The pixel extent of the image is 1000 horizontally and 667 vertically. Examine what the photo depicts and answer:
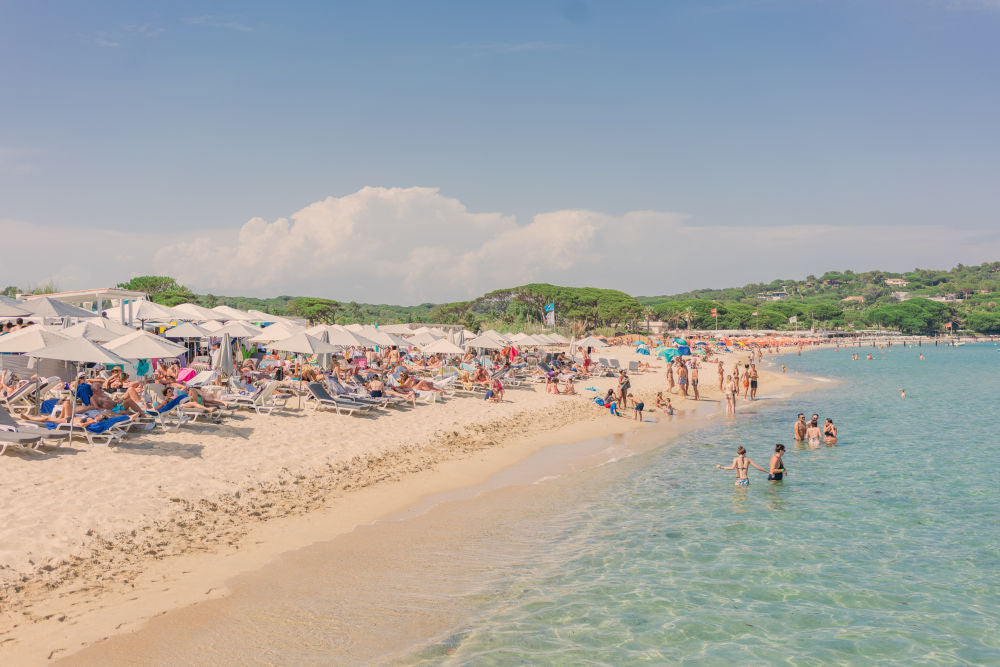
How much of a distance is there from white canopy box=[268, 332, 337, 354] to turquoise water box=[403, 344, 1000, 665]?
7.85 metres

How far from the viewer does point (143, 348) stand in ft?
39.4

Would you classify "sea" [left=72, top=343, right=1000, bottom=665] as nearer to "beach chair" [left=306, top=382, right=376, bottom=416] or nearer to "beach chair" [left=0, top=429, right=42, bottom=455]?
"beach chair" [left=0, top=429, right=42, bottom=455]

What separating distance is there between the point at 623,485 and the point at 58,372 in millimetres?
12261

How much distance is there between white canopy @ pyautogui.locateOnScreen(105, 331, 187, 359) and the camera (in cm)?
1175

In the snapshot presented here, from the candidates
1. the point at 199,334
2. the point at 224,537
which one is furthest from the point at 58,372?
the point at 224,537

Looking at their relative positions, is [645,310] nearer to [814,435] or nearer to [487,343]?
[487,343]

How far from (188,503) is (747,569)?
727cm

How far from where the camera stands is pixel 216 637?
204 inches

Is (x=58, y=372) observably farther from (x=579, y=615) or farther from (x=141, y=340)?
(x=579, y=615)

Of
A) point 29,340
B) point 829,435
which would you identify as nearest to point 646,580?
point 829,435

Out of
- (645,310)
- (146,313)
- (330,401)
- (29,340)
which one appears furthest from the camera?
(645,310)

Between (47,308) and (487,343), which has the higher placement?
(47,308)

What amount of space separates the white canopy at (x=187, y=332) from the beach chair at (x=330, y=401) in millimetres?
5949

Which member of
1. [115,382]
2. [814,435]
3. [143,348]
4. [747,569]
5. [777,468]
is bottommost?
[747,569]
